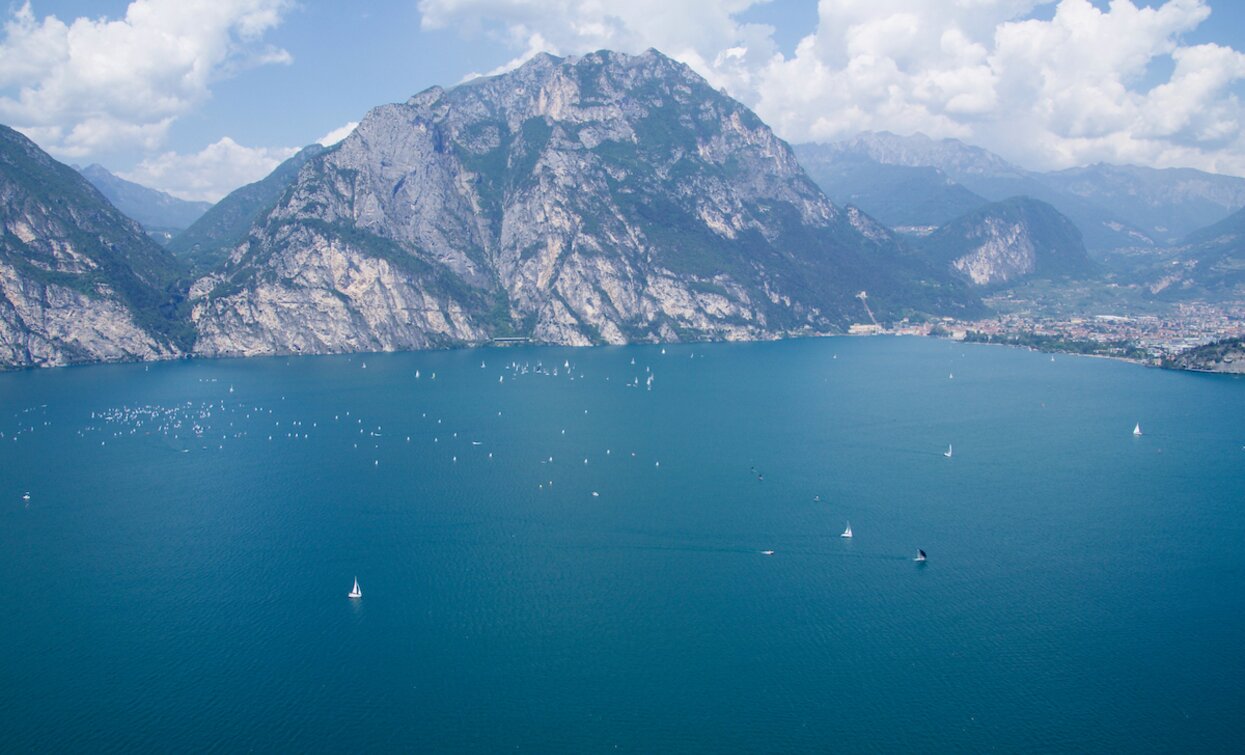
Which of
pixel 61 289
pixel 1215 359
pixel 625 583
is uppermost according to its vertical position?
pixel 61 289

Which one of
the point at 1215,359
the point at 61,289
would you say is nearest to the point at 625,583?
the point at 1215,359

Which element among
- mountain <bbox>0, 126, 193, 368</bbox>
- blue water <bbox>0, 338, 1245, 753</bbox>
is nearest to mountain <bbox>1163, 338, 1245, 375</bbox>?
blue water <bbox>0, 338, 1245, 753</bbox>

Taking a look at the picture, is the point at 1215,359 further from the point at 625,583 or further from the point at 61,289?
the point at 61,289

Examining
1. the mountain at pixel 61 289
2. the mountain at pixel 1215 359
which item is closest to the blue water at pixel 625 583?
the mountain at pixel 1215 359

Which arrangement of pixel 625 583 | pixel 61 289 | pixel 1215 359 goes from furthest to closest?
1. pixel 61 289
2. pixel 1215 359
3. pixel 625 583

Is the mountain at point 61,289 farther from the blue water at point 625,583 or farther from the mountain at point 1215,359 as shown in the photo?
the mountain at point 1215,359

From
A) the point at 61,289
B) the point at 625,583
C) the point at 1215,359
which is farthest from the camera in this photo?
the point at 61,289
